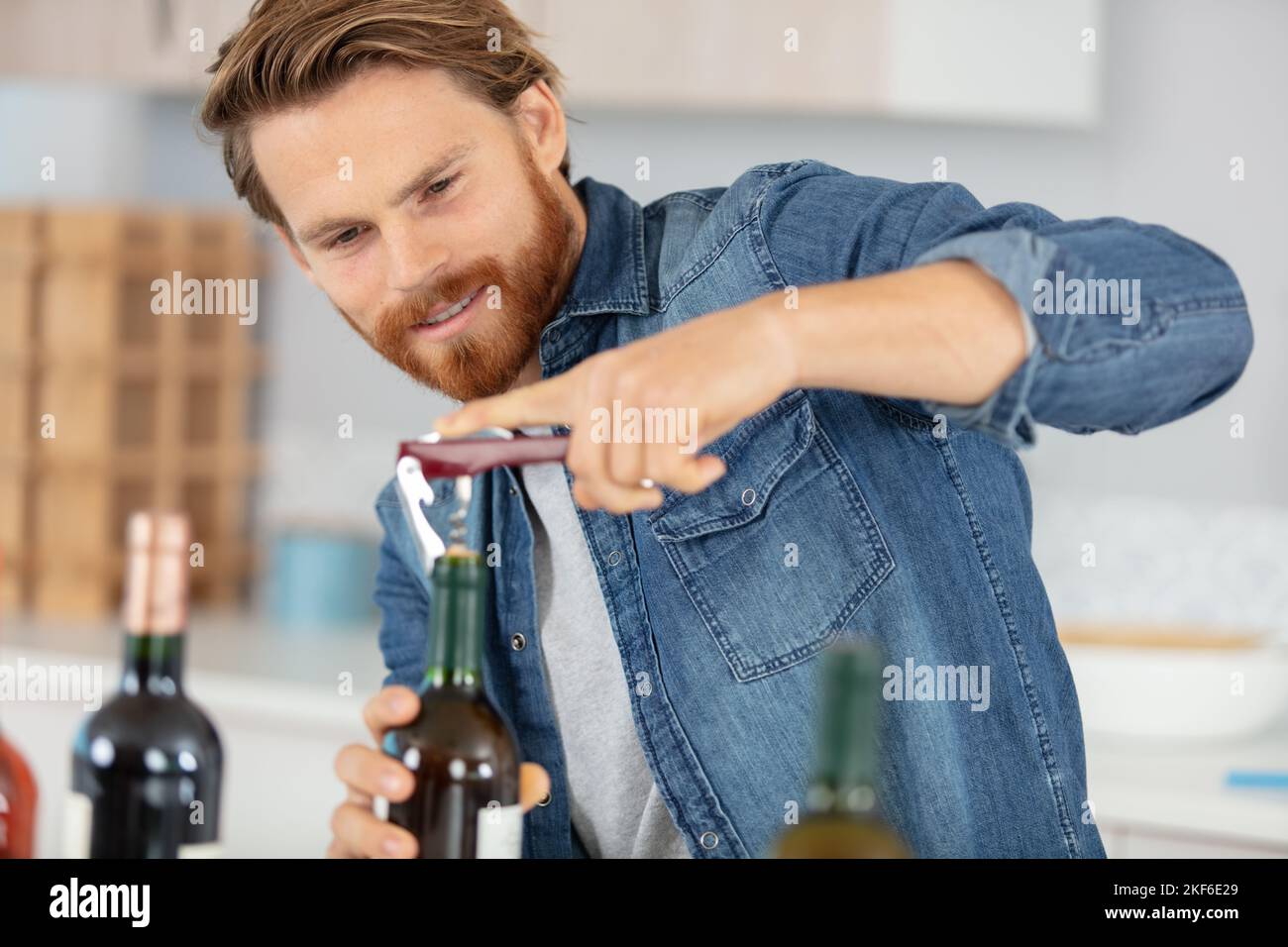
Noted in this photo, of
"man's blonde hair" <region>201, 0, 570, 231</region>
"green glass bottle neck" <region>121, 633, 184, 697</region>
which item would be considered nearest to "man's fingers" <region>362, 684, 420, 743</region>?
"green glass bottle neck" <region>121, 633, 184, 697</region>

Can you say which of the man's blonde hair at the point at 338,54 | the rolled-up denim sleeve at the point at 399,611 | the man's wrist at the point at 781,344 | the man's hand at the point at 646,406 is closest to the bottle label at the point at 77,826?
the man's hand at the point at 646,406

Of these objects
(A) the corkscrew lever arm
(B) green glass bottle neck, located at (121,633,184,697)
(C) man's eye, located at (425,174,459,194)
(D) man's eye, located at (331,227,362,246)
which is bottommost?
(B) green glass bottle neck, located at (121,633,184,697)

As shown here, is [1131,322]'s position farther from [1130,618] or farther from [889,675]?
[1130,618]

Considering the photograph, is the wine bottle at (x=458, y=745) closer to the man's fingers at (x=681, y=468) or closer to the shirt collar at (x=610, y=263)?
the man's fingers at (x=681, y=468)

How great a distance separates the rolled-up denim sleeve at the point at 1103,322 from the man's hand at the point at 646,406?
133 millimetres

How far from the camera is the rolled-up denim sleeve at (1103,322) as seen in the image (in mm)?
655

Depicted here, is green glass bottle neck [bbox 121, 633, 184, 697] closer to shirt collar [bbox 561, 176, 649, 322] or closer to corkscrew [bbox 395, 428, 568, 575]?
corkscrew [bbox 395, 428, 568, 575]

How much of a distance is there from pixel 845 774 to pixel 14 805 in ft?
1.32

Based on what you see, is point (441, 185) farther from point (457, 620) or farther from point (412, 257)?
point (457, 620)

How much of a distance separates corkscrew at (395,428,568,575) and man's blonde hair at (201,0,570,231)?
0.48 metres

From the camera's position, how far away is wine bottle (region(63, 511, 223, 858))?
22.6 inches

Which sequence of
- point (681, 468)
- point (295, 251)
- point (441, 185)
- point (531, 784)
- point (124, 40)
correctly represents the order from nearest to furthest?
point (681, 468), point (531, 784), point (441, 185), point (295, 251), point (124, 40)

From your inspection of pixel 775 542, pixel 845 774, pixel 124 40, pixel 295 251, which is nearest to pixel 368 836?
pixel 845 774

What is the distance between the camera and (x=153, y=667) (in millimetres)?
610
